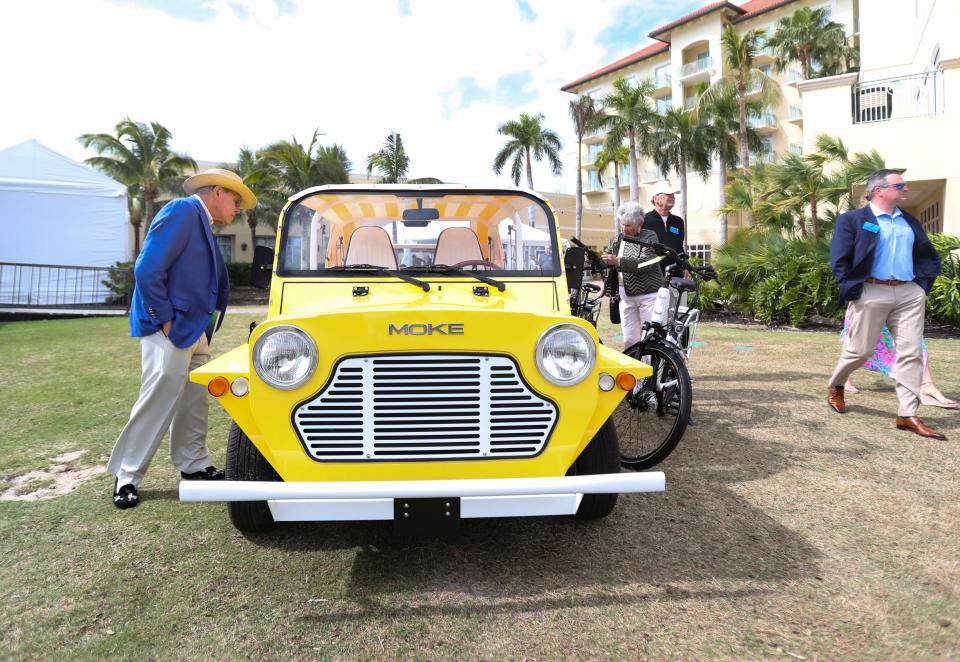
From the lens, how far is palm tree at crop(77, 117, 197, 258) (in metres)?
30.1

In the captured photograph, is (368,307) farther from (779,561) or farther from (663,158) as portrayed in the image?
(663,158)

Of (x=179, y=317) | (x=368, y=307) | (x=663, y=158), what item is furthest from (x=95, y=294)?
(x=663, y=158)

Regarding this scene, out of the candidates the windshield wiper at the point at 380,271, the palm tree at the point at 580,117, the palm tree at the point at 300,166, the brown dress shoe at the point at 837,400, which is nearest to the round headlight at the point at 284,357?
the windshield wiper at the point at 380,271

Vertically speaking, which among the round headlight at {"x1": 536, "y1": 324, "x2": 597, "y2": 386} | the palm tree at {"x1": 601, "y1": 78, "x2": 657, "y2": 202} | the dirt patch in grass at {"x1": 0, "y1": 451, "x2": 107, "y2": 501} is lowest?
the dirt patch in grass at {"x1": 0, "y1": 451, "x2": 107, "y2": 501}

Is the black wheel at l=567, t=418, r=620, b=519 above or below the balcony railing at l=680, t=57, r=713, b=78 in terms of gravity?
below

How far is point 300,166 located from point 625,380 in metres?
30.0

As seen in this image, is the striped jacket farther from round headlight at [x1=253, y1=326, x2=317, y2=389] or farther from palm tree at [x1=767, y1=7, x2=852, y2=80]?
palm tree at [x1=767, y1=7, x2=852, y2=80]

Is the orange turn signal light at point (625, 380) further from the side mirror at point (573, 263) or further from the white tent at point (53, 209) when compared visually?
A: the white tent at point (53, 209)

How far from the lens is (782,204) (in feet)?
46.2

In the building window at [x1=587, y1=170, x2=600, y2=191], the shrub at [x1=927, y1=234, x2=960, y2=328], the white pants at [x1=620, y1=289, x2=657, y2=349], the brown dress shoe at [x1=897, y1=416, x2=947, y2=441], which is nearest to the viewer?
the brown dress shoe at [x1=897, y1=416, x2=947, y2=441]

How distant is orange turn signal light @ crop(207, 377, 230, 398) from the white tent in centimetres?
1893

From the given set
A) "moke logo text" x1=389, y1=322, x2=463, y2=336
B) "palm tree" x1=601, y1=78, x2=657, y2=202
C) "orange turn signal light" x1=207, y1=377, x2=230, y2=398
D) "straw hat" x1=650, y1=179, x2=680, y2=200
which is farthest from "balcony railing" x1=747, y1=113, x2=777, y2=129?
"orange turn signal light" x1=207, y1=377, x2=230, y2=398

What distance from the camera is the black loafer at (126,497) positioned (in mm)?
3576

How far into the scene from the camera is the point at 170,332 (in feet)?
11.8
